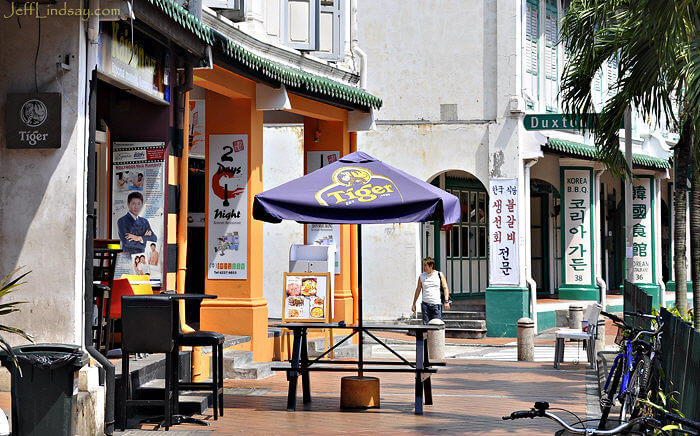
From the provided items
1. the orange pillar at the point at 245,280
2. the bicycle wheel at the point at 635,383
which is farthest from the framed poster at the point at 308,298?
the bicycle wheel at the point at 635,383

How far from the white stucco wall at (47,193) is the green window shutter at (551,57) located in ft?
57.7

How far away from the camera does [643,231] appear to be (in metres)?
30.4

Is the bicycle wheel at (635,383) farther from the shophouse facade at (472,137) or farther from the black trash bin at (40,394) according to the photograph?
the shophouse facade at (472,137)

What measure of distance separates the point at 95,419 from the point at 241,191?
21.2 ft

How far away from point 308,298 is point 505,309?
7839 millimetres

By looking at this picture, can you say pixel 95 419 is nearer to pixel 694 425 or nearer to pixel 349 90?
pixel 694 425

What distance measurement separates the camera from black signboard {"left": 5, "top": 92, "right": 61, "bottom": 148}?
9.25 m

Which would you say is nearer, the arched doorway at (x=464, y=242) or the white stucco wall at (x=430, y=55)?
the white stucco wall at (x=430, y=55)

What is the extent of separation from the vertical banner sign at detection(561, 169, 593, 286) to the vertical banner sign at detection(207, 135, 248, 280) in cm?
1275

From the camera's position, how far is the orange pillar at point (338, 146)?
18.4 meters

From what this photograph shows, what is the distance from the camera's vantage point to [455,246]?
25672 mm

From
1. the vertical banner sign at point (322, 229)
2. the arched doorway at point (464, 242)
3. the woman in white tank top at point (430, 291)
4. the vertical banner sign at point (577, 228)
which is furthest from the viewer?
the vertical banner sign at point (577, 228)

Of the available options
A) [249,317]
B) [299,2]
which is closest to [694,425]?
[249,317]

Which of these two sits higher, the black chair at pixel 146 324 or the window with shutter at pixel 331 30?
the window with shutter at pixel 331 30
